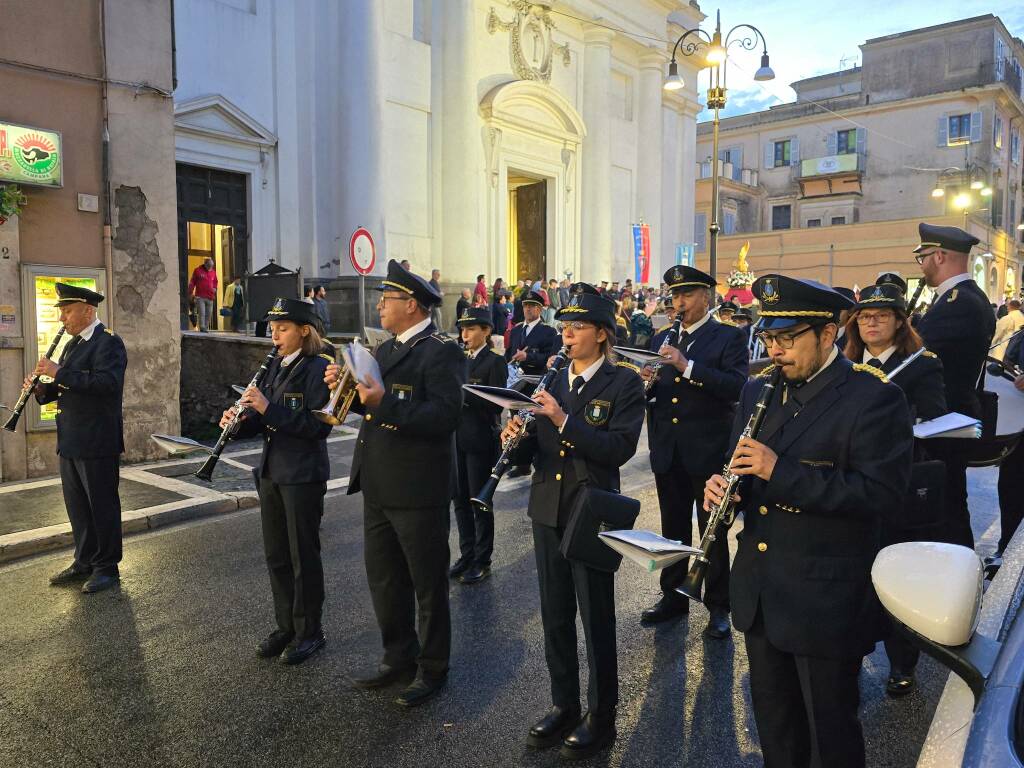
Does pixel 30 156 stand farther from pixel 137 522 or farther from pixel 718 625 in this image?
pixel 718 625

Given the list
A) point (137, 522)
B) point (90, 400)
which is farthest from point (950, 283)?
point (137, 522)

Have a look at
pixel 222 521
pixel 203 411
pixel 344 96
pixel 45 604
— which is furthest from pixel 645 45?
pixel 45 604

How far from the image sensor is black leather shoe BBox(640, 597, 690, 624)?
515 cm

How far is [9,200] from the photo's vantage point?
9.20 metres

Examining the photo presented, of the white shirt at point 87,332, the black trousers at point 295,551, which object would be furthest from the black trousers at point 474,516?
the white shirt at point 87,332

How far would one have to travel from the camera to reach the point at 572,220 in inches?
1099

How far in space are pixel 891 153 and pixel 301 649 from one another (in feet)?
176

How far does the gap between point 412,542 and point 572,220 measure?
81.7 ft

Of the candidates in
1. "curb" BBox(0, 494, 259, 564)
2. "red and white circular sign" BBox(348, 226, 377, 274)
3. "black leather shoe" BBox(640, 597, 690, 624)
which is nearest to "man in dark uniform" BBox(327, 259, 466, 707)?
"black leather shoe" BBox(640, 597, 690, 624)

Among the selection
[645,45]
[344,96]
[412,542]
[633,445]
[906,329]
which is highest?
[645,45]

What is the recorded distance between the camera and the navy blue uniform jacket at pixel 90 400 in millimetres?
5891

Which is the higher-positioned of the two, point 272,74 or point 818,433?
point 272,74

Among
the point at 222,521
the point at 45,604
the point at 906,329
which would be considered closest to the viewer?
the point at 906,329

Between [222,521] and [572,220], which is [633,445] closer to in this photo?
[222,521]
